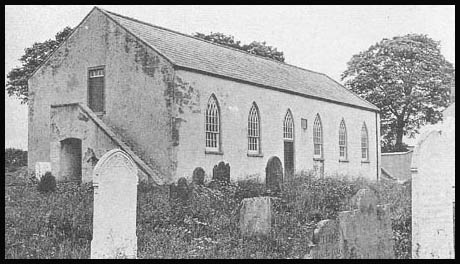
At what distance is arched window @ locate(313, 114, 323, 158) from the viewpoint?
97.9 feet

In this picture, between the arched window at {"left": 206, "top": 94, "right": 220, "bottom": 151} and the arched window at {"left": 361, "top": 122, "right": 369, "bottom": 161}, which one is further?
the arched window at {"left": 361, "top": 122, "right": 369, "bottom": 161}

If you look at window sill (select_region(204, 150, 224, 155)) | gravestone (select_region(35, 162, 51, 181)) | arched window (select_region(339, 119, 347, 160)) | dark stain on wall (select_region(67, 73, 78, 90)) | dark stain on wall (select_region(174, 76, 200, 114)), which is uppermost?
dark stain on wall (select_region(67, 73, 78, 90))

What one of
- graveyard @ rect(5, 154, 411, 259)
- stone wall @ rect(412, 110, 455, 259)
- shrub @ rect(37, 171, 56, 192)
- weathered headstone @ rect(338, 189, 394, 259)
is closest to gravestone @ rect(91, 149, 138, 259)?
graveyard @ rect(5, 154, 411, 259)

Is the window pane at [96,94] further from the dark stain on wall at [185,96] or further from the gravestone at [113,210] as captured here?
the gravestone at [113,210]

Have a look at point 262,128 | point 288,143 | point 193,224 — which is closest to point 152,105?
point 262,128

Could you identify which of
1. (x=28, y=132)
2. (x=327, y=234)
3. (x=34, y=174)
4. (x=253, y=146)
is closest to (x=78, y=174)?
(x=34, y=174)

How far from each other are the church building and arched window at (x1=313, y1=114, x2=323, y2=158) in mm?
2297

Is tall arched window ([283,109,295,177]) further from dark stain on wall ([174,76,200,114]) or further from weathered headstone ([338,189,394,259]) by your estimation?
weathered headstone ([338,189,394,259])

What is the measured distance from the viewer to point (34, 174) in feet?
74.7

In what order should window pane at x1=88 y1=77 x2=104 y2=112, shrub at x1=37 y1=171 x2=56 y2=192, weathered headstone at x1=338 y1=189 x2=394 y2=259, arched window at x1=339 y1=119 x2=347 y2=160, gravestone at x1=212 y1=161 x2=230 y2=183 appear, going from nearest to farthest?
1. weathered headstone at x1=338 y1=189 x2=394 y2=259
2. shrub at x1=37 y1=171 x2=56 y2=192
3. gravestone at x1=212 y1=161 x2=230 y2=183
4. window pane at x1=88 y1=77 x2=104 y2=112
5. arched window at x1=339 y1=119 x2=347 y2=160

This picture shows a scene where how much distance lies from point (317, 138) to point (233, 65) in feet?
21.0

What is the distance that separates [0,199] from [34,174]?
1136 centimetres
